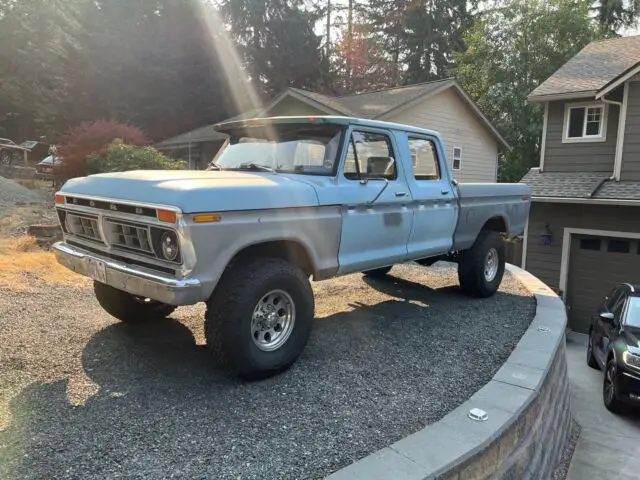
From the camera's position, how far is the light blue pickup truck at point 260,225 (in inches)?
134

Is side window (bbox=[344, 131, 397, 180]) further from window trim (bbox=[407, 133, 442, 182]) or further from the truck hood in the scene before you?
the truck hood

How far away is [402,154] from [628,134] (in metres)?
10.3

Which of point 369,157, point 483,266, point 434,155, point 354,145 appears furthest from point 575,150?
point 354,145

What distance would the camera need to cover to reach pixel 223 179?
3.77 metres

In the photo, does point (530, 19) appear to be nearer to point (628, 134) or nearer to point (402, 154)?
point (628, 134)

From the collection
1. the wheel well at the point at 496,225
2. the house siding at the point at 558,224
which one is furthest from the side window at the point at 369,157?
the house siding at the point at 558,224

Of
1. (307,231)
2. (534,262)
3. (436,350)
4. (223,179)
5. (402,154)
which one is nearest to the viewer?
(223,179)

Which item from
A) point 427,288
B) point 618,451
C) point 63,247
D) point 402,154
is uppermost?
point 402,154

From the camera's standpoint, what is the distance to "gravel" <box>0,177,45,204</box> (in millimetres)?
13453

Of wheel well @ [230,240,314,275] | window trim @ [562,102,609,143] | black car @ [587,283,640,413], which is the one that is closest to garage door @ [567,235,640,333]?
window trim @ [562,102,609,143]

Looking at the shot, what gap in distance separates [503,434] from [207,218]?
8.06 ft

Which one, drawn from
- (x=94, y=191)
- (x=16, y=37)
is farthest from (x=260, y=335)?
(x=16, y=37)

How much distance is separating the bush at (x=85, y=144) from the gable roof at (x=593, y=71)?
12.6 metres

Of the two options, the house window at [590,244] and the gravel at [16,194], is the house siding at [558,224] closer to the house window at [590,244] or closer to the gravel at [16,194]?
the house window at [590,244]
